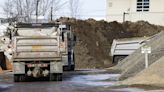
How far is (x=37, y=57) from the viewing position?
28.0m

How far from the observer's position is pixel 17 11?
73.2 metres

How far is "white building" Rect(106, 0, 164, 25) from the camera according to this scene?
65.6 m

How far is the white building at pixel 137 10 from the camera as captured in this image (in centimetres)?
6556

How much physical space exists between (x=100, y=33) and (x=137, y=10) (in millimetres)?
5280

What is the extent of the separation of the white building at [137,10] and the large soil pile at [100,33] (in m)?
1.69

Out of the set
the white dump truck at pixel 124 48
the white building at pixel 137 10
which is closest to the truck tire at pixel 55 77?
the white dump truck at pixel 124 48

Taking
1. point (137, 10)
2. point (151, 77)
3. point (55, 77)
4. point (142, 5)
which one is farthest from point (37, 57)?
point (137, 10)

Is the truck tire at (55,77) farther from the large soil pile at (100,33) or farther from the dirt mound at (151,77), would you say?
Answer: the large soil pile at (100,33)

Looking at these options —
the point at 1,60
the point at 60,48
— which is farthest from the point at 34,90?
the point at 1,60

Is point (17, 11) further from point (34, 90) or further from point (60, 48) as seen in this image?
point (34, 90)

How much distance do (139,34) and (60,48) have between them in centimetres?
3879

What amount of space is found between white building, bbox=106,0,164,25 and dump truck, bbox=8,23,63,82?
125ft

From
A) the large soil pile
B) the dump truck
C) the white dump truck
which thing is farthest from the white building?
the dump truck

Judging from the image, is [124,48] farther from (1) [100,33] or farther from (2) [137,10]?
(2) [137,10]
